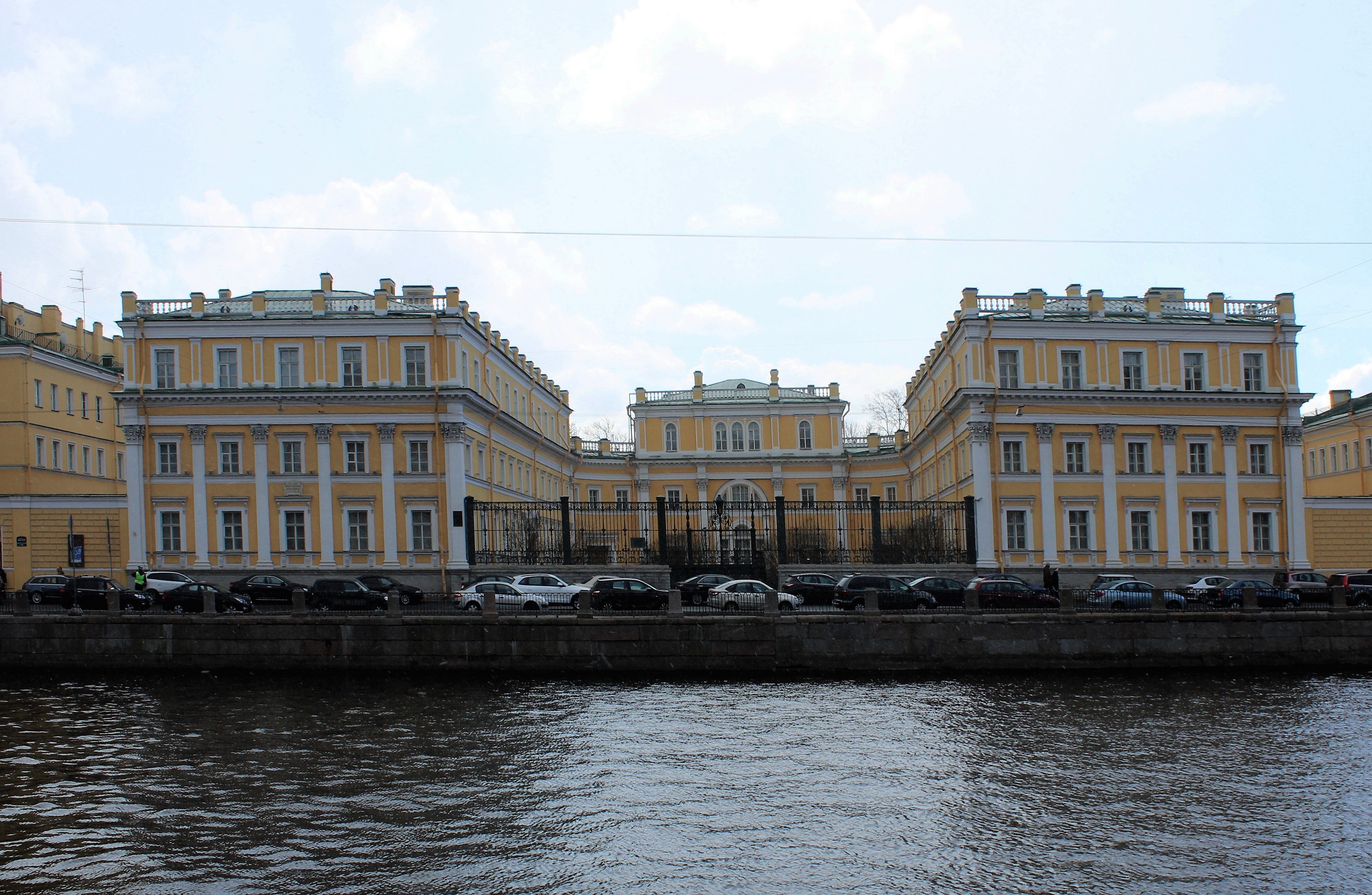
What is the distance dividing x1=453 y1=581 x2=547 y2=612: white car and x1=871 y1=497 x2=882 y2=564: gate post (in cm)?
1296

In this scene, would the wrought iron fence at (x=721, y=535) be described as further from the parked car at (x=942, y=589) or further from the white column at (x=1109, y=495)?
the white column at (x=1109, y=495)

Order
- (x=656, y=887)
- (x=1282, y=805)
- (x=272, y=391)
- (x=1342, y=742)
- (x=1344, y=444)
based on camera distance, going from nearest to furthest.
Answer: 1. (x=656, y=887)
2. (x=1282, y=805)
3. (x=1342, y=742)
4. (x=272, y=391)
5. (x=1344, y=444)

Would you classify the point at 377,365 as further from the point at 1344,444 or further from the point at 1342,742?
the point at 1344,444

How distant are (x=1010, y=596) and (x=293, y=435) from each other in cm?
2884

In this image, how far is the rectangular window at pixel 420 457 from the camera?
147ft

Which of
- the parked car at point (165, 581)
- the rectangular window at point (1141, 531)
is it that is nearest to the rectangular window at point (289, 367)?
the parked car at point (165, 581)

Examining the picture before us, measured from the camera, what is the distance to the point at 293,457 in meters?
44.6

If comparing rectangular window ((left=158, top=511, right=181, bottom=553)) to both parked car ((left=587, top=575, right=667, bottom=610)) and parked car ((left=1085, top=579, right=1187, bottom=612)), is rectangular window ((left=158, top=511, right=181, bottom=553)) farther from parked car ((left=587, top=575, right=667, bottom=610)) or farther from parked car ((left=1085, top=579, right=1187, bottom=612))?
parked car ((left=1085, top=579, right=1187, bottom=612))

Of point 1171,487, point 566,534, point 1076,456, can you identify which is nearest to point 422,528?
point 566,534

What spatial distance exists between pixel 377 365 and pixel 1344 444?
50.9m

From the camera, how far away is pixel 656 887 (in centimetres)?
1261

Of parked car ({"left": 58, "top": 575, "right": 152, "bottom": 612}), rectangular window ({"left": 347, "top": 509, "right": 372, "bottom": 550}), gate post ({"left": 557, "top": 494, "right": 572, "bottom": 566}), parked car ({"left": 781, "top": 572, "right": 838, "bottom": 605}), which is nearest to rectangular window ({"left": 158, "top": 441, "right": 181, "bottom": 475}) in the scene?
rectangular window ({"left": 347, "top": 509, "right": 372, "bottom": 550})

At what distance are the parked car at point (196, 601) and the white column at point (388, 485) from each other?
11.0 meters

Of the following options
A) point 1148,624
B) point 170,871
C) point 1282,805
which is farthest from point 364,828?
point 1148,624
